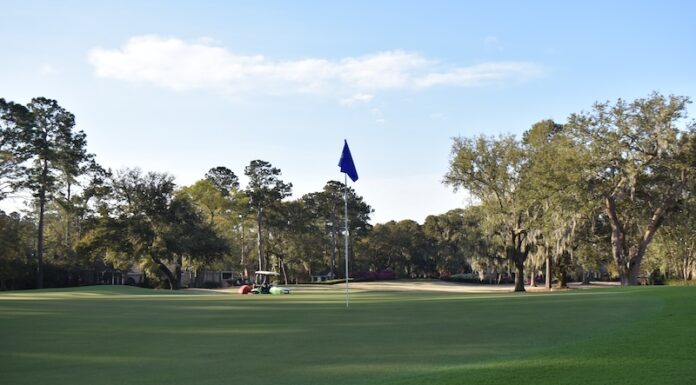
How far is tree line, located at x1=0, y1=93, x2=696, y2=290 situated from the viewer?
37.9m

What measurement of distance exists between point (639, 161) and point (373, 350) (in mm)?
34007

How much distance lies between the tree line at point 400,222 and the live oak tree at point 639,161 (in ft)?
0.28

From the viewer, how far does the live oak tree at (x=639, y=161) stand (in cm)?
3634

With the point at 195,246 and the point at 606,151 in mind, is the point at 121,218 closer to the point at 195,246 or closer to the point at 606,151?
the point at 195,246

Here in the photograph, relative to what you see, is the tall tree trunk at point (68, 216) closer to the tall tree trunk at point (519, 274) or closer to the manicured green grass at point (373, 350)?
the tall tree trunk at point (519, 274)

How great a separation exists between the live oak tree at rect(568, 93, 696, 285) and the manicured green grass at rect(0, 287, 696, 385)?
24.3m

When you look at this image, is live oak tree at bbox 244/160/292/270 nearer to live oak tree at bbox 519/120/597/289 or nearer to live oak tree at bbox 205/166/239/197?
live oak tree at bbox 205/166/239/197

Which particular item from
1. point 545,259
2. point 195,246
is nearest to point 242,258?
point 195,246

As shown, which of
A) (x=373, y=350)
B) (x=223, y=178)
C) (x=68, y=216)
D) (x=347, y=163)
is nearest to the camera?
(x=373, y=350)

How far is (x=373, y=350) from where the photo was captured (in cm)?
922

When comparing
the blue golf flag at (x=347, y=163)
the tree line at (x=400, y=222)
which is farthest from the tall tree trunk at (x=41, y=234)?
the blue golf flag at (x=347, y=163)

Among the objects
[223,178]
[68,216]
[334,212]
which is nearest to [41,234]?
[68,216]

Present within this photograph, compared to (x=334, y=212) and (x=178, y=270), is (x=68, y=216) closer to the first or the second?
(x=178, y=270)

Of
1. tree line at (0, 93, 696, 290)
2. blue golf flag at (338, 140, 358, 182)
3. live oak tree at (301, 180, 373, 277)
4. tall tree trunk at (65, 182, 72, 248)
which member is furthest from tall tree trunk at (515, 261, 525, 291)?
tall tree trunk at (65, 182, 72, 248)
